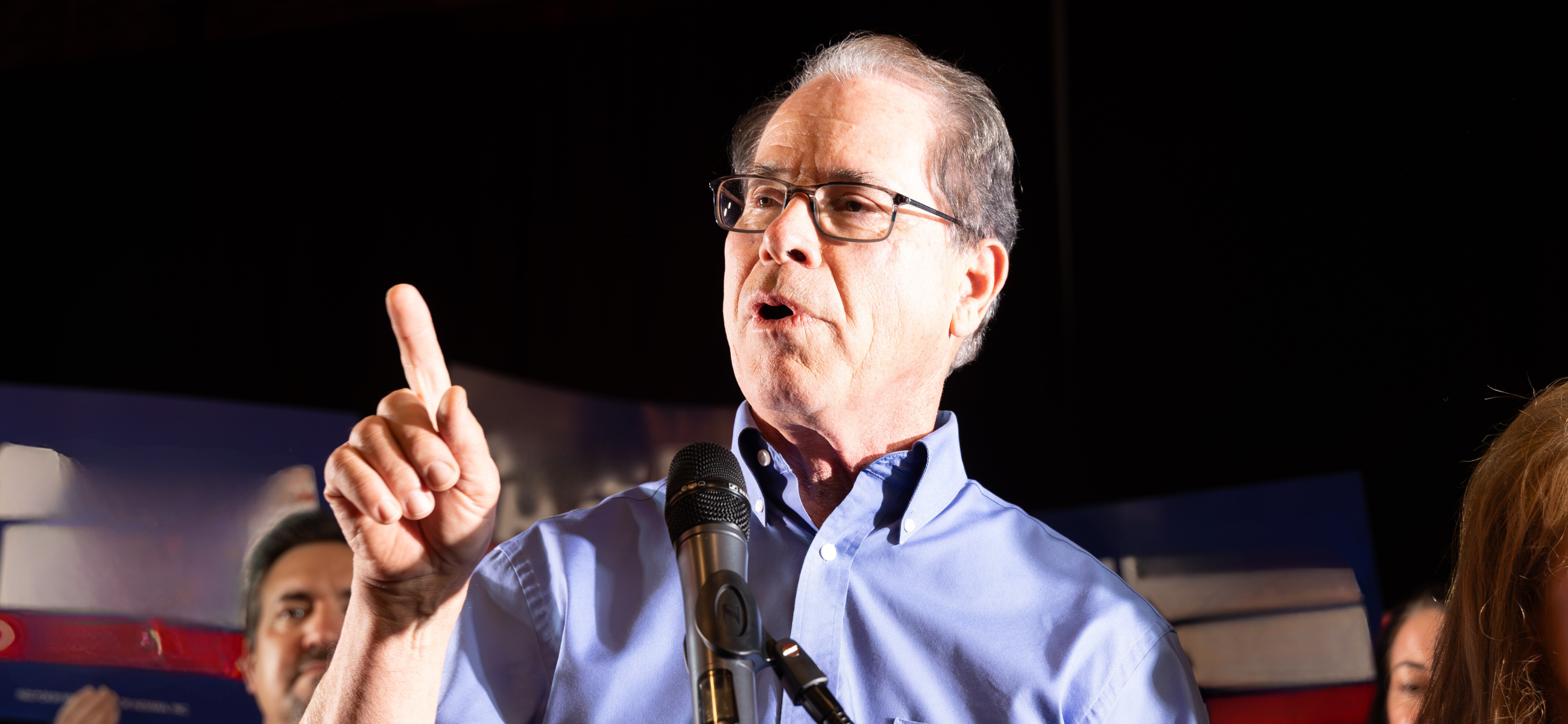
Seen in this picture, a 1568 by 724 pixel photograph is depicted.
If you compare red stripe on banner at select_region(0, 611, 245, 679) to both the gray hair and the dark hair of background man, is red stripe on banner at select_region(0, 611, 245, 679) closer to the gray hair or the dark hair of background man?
the dark hair of background man

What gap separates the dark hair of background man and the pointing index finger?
136 centimetres

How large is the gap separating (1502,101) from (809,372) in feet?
4.05

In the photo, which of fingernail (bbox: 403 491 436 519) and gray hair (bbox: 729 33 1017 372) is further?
gray hair (bbox: 729 33 1017 372)

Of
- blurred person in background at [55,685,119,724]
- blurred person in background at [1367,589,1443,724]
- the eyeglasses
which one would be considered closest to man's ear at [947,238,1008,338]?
the eyeglasses

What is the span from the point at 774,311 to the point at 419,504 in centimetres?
61

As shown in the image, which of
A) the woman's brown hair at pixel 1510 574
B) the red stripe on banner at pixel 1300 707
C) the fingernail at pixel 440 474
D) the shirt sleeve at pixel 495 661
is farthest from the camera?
the red stripe on banner at pixel 1300 707

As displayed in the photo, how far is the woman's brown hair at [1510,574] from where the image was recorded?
1.15 m

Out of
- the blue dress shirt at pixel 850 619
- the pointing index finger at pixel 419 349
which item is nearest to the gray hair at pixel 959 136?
the blue dress shirt at pixel 850 619

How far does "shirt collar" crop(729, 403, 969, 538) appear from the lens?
4.71 feet

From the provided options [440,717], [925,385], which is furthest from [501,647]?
[925,385]

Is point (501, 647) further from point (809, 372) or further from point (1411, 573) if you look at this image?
point (1411, 573)

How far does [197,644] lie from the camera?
2195mm

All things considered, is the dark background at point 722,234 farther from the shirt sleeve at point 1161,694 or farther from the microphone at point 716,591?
the microphone at point 716,591

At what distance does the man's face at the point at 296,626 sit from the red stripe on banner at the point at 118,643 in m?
0.08
